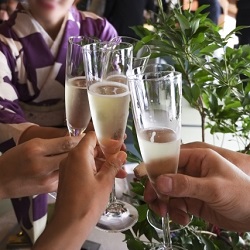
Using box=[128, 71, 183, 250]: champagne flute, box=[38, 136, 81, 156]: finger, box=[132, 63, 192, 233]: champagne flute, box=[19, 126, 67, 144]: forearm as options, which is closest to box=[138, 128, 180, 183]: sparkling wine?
box=[128, 71, 183, 250]: champagne flute

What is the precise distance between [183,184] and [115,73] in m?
0.27

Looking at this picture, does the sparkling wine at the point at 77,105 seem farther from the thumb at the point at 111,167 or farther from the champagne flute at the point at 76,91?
the thumb at the point at 111,167

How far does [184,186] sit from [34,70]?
860mm

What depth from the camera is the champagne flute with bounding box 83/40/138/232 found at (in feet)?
Result: 2.50

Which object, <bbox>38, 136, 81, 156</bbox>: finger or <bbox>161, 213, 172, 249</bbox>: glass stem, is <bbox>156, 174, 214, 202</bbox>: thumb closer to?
<bbox>161, 213, 172, 249</bbox>: glass stem

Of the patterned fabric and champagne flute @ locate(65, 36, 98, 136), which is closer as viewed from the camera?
champagne flute @ locate(65, 36, 98, 136)

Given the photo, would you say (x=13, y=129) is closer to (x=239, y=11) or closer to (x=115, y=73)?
(x=115, y=73)

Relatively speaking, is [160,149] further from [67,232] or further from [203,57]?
[203,57]

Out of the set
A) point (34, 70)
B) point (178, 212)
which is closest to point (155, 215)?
point (178, 212)

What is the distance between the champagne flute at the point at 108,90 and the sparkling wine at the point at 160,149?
10 centimetres

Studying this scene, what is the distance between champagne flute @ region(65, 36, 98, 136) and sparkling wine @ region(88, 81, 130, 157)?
9cm

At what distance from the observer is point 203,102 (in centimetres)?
103

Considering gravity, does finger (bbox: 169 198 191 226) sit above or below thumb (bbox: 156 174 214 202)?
below

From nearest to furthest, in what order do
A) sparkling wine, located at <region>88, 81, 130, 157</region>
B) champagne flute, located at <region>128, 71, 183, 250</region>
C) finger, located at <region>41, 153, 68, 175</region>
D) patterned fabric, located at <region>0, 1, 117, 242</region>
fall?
champagne flute, located at <region>128, 71, 183, 250</region> < sparkling wine, located at <region>88, 81, 130, 157</region> < finger, located at <region>41, 153, 68, 175</region> < patterned fabric, located at <region>0, 1, 117, 242</region>
